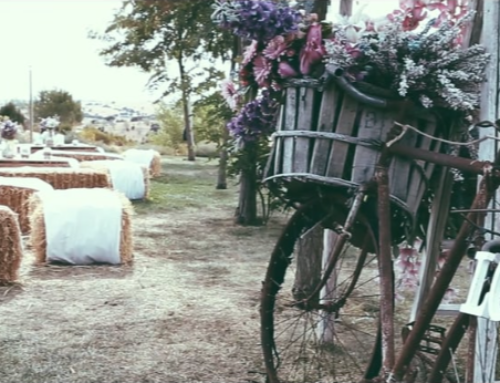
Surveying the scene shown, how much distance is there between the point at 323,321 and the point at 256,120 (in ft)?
3.99

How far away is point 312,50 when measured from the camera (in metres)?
1.99

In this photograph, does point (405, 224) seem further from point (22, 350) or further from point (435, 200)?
point (22, 350)

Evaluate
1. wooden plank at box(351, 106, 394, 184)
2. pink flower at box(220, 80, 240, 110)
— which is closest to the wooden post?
wooden plank at box(351, 106, 394, 184)

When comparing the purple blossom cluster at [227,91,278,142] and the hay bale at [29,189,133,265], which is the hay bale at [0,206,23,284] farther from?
the purple blossom cluster at [227,91,278,142]

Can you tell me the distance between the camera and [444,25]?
6.26ft

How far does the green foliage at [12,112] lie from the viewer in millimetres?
19922

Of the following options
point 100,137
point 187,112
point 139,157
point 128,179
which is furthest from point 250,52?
point 100,137

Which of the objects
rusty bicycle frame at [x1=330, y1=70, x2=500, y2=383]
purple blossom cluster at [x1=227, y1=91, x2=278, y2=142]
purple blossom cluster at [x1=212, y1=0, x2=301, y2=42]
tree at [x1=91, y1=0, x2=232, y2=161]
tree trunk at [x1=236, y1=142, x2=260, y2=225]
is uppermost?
tree at [x1=91, y1=0, x2=232, y2=161]

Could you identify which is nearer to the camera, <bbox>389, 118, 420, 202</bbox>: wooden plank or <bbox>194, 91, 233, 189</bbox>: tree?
<bbox>389, 118, 420, 202</bbox>: wooden plank

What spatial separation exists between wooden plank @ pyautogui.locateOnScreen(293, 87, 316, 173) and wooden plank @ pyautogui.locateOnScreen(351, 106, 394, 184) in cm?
15

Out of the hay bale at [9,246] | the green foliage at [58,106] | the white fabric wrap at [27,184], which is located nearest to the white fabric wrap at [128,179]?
the white fabric wrap at [27,184]

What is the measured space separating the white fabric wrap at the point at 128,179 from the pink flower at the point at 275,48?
296 inches

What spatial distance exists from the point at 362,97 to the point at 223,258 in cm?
389

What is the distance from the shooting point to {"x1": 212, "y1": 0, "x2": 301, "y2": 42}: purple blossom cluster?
1.92m
